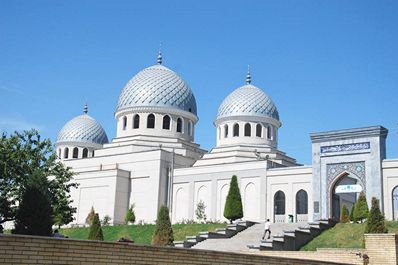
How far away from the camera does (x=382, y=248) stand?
466 inches

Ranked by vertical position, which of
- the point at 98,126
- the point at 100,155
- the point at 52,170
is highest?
the point at 98,126

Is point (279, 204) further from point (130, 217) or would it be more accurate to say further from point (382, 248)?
point (382, 248)

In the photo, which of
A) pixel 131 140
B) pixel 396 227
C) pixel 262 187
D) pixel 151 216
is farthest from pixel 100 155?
pixel 396 227

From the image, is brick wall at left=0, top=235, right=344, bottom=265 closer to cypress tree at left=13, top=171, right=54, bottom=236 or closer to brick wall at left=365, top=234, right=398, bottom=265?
brick wall at left=365, top=234, right=398, bottom=265

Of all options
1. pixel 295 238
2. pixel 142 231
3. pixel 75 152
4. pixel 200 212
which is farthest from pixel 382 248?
pixel 75 152

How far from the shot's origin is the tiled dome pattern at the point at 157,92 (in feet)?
128

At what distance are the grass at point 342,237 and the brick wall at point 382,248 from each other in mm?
7859

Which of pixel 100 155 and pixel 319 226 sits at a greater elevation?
pixel 100 155

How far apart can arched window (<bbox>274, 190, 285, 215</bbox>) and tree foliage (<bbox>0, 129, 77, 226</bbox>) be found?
1384cm

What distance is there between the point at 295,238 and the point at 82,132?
29050 mm

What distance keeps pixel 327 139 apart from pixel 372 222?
1168 cm

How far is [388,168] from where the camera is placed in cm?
2744

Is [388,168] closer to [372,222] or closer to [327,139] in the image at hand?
[327,139]

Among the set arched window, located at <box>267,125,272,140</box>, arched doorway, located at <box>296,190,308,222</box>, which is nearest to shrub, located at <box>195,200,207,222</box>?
arched doorway, located at <box>296,190,308,222</box>
